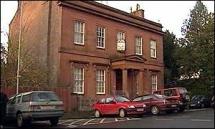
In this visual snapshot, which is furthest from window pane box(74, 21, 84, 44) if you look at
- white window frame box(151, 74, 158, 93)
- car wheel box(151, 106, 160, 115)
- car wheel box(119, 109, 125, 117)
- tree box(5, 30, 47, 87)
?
white window frame box(151, 74, 158, 93)

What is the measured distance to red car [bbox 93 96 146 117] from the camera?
26.1m

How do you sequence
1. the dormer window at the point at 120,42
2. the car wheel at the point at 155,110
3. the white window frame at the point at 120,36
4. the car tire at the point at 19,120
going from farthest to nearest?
the white window frame at the point at 120,36
the dormer window at the point at 120,42
the car wheel at the point at 155,110
the car tire at the point at 19,120

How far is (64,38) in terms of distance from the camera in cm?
3234

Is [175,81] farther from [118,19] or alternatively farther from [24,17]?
[24,17]

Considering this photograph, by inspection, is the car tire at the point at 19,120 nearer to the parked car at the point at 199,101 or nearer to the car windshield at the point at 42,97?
the car windshield at the point at 42,97

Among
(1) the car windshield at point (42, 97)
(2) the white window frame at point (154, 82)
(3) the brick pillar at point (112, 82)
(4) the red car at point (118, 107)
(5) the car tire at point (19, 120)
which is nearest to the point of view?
(1) the car windshield at point (42, 97)

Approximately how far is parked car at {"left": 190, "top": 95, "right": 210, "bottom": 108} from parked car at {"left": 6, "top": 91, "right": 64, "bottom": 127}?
20945 millimetres

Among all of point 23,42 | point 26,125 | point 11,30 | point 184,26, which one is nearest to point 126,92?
point 23,42

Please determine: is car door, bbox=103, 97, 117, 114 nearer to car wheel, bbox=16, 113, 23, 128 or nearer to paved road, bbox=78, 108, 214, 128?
paved road, bbox=78, 108, 214, 128

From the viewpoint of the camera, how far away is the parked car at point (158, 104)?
92.8 ft

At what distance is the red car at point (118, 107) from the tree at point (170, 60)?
21.0 meters

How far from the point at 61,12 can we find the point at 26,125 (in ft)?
46.6

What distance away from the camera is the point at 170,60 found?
5019 cm

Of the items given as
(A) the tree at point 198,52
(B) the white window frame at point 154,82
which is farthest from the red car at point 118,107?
(B) the white window frame at point 154,82
